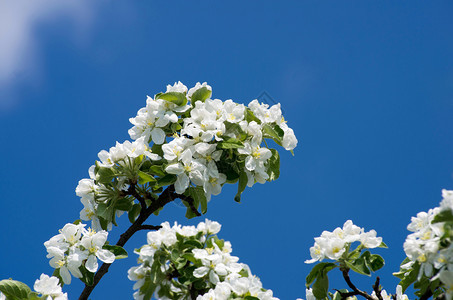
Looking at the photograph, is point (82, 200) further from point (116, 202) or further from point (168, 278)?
point (168, 278)

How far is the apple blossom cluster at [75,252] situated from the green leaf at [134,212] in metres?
0.52

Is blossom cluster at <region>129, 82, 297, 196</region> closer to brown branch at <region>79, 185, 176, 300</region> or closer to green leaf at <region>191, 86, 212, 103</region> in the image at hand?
green leaf at <region>191, 86, 212, 103</region>

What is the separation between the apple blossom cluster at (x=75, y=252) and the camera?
280 cm

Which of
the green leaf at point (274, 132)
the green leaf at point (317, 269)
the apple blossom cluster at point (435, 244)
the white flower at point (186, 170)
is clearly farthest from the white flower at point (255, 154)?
the apple blossom cluster at point (435, 244)

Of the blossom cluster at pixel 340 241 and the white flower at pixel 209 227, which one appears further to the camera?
the white flower at pixel 209 227

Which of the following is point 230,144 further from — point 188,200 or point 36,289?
point 36,289

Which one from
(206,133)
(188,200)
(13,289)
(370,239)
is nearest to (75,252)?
(13,289)

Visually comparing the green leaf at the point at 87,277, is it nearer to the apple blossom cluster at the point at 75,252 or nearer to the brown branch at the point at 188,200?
the apple blossom cluster at the point at 75,252

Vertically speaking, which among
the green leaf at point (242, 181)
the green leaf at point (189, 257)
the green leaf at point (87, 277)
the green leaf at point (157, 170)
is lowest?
the green leaf at point (87, 277)

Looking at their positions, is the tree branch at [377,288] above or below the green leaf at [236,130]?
below

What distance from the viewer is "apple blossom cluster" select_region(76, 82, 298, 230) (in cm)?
299

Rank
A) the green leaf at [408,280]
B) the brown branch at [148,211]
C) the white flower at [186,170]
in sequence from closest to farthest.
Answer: the green leaf at [408,280] → the white flower at [186,170] → the brown branch at [148,211]

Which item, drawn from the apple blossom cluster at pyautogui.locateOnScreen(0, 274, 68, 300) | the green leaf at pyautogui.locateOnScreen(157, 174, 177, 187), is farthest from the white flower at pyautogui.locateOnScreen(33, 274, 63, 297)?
the green leaf at pyautogui.locateOnScreen(157, 174, 177, 187)

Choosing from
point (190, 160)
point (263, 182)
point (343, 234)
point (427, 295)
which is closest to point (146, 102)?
point (190, 160)
